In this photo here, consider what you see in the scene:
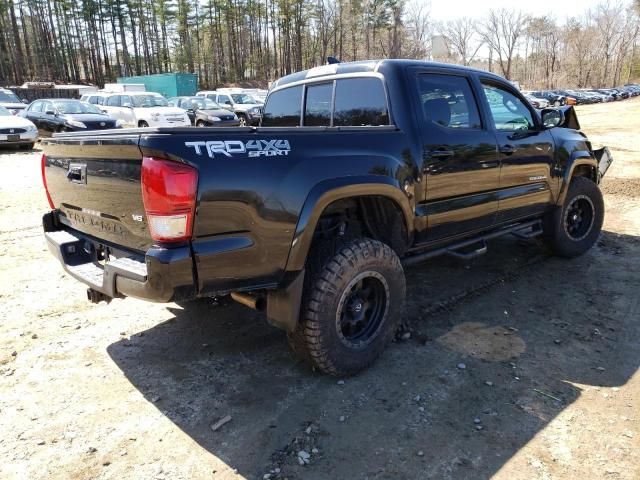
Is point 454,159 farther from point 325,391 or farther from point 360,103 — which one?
point 325,391

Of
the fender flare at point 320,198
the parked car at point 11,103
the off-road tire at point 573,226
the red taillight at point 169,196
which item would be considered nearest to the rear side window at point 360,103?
the fender flare at point 320,198

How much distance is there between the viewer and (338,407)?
115 inches

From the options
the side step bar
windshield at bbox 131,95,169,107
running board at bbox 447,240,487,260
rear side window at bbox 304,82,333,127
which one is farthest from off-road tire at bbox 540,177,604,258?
windshield at bbox 131,95,169,107

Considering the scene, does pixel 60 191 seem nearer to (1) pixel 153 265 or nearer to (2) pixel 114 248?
(2) pixel 114 248

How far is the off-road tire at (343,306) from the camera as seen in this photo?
2975mm

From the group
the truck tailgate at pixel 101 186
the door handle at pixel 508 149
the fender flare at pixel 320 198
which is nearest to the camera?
the truck tailgate at pixel 101 186

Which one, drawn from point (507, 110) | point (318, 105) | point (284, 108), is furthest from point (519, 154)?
point (284, 108)

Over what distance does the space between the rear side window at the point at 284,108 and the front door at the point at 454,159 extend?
1162mm

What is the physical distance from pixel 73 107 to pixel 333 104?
16046 mm

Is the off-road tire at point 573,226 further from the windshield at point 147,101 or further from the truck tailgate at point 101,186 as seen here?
the windshield at point 147,101

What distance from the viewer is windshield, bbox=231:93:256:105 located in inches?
942

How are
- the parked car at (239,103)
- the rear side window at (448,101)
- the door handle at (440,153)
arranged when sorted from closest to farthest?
the door handle at (440,153) < the rear side window at (448,101) < the parked car at (239,103)

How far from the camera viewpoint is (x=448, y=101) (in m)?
3.84

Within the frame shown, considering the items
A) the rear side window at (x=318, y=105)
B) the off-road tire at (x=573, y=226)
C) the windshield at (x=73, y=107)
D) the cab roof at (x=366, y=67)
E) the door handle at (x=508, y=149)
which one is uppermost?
the cab roof at (x=366, y=67)
